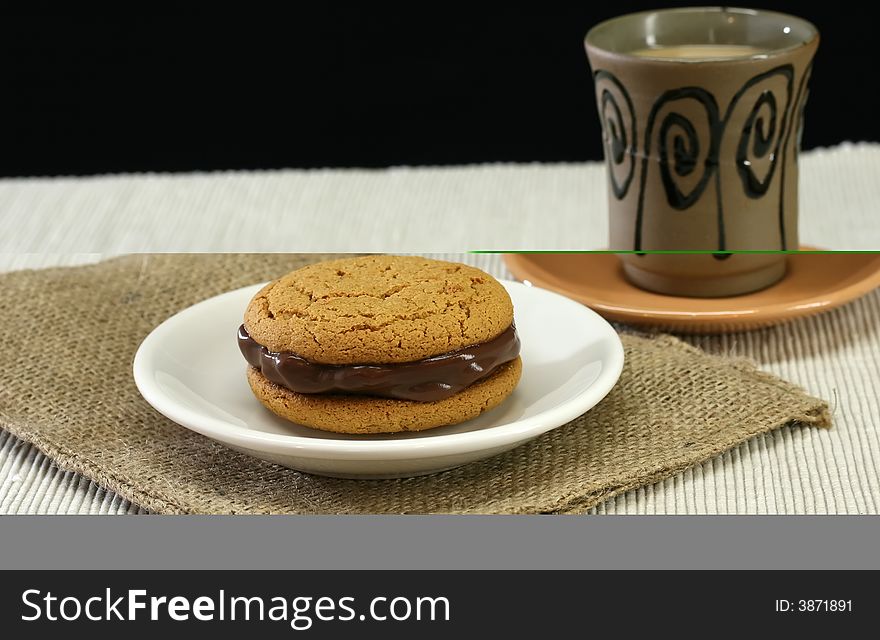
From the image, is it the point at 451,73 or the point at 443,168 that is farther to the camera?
the point at 451,73

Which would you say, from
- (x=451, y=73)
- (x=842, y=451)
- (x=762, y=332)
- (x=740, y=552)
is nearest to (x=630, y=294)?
(x=762, y=332)

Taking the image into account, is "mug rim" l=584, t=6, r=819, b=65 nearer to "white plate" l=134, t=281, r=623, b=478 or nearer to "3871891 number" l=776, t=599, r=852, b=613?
"white plate" l=134, t=281, r=623, b=478

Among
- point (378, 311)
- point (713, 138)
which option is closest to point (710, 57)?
point (713, 138)

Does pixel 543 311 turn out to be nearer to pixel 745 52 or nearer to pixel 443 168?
pixel 745 52

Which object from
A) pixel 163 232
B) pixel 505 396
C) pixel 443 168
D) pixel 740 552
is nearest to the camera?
pixel 740 552

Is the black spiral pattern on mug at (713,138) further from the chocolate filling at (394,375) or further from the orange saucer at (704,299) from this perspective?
the chocolate filling at (394,375)

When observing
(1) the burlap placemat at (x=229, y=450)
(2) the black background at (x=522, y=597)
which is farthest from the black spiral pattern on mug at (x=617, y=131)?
(2) the black background at (x=522, y=597)

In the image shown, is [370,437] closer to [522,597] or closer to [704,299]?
[522,597]
